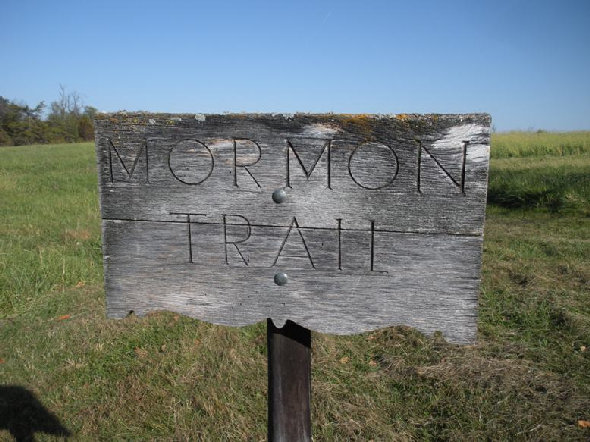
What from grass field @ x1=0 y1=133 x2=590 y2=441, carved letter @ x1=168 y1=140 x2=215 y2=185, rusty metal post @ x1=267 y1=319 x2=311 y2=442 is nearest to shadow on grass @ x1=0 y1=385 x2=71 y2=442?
grass field @ x1=0 y1=133 x2=590 y2=441

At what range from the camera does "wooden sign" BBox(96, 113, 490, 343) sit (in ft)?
4.84

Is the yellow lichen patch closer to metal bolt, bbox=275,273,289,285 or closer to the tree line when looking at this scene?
metal bolt, bbox=275,273,289,285

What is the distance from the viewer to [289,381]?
6.27 ft

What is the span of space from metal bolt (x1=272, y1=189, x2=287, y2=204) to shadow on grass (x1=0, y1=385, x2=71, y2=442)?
2483 mm

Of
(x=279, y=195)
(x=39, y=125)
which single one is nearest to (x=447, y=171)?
(x=279, y=195)

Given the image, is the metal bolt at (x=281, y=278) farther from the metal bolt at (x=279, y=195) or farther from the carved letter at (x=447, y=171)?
the carved letter at (x=447, y=171)

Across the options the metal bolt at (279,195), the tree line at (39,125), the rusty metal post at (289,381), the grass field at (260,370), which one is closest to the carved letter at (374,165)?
the metal bolt at (279,195)

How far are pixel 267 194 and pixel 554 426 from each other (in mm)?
2547

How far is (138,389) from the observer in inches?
139

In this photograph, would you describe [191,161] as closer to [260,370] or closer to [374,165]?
[374,165]

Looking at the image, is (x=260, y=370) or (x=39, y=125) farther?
(x=39, y=125)

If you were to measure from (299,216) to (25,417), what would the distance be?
9.19 feet

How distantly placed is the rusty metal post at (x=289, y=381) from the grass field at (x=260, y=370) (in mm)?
1194

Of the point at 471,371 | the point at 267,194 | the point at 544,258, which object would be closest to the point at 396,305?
the point at 267,194
